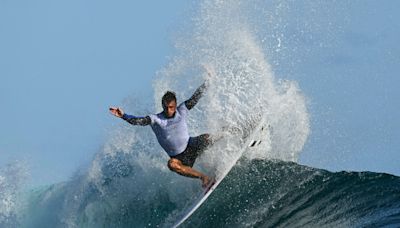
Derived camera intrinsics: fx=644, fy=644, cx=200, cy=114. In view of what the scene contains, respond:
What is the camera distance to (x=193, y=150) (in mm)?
10328

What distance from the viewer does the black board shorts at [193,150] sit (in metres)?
10.2

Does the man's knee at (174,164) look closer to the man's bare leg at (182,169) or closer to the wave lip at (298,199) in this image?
the man's bare leg at (182,169)

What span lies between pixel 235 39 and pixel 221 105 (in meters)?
2.29

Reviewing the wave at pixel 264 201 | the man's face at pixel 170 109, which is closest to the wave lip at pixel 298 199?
the wave at pixel 264 201

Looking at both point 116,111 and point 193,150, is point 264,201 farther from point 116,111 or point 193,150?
point 116,111

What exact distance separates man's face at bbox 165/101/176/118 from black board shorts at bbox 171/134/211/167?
0.73 meters

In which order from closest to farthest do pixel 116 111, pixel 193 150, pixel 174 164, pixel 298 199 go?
pixel 116 111
pixel 174 164
pixel 193 150
pixel 298 199

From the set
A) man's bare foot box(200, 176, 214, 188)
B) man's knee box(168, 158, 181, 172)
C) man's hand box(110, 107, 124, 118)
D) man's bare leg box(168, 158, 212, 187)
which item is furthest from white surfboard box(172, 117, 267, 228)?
man's hand box(110, 107, 124, 118)

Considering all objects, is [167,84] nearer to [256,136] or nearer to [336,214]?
[256,136]

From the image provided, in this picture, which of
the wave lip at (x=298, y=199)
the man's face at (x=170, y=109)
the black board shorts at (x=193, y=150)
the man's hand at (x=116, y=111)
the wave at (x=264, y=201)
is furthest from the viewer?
the black board shorts at (x=193, y=150)

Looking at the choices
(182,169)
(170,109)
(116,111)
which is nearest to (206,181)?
(182,169)

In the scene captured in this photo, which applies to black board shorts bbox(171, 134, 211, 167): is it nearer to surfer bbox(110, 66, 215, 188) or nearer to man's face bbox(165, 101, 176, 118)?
surfer bbox(110, 66, 215, 188)

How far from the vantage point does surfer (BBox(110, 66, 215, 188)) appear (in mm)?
9633

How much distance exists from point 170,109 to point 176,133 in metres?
0.47
